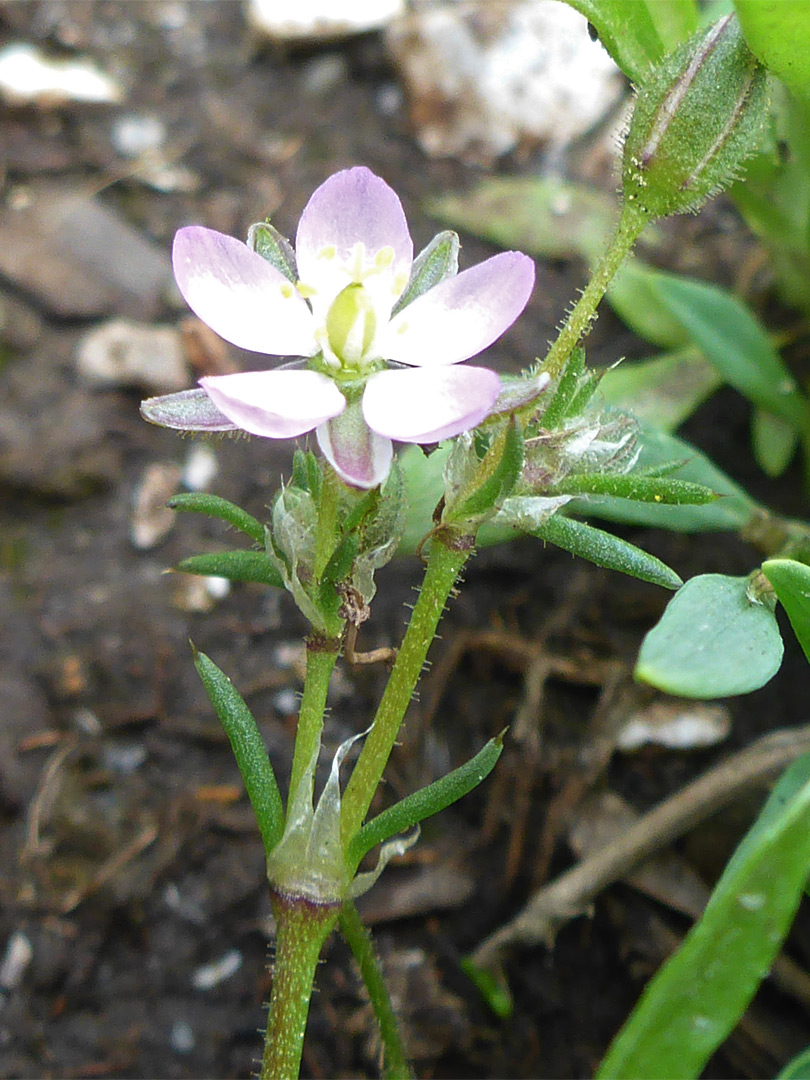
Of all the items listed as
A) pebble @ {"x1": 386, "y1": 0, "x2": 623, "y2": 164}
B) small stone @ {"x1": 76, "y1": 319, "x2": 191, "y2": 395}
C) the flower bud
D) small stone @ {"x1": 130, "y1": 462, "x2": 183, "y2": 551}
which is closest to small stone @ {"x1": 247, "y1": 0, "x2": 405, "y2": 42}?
pebble @ {"x1": 386, "y1": 0, "x2": 623, "y2": 164}

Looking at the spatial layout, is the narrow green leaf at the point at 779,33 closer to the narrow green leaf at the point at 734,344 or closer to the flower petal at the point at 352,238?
the flower petal at the point at 352,238

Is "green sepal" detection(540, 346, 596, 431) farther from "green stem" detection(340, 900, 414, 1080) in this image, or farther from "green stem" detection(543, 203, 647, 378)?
"green stem" detection(340, 900, 414, 1080)

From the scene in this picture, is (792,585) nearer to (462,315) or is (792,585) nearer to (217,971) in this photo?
(462,315)

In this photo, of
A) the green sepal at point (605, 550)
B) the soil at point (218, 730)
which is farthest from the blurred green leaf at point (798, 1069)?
the soil at point (218, 730)

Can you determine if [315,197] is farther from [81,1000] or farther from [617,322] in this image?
[617,322]

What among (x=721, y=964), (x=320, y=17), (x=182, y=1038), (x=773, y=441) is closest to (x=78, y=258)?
(x=320, y=17)
